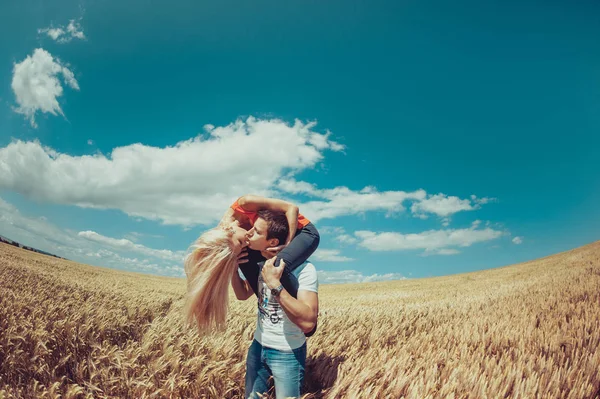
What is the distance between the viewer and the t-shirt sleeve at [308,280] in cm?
260

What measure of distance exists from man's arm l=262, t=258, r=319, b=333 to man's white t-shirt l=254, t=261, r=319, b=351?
9 centimetres

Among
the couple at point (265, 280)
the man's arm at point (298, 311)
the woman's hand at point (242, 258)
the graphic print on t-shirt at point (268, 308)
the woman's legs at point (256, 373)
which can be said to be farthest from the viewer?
the woman's hand at point (242, 258)

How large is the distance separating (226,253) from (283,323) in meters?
0.84

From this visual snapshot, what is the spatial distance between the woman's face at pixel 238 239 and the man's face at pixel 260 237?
0.05 metres

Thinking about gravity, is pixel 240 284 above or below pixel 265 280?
below

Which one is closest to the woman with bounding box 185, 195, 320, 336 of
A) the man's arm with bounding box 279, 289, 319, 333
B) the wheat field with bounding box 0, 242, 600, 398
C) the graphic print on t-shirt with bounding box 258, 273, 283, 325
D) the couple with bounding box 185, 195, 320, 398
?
the couple with bounding box 185, 195, 320, 398

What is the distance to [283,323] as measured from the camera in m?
2.71

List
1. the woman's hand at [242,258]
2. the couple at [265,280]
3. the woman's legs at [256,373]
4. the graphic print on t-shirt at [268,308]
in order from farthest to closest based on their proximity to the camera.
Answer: the woman's hand at [242,258] < the woman's legs at [256,373] < the graphic print on t-shirt at [268,308] < the couple at [265,280]

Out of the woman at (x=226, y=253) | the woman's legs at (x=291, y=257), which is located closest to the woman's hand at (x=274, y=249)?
the woman at (x=226, y=253)

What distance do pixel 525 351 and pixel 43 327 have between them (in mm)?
5886

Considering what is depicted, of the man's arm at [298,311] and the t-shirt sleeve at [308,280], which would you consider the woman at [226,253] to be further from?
the man's arm at [298,311]

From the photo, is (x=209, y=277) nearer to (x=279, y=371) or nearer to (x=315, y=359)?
(x=279, y=371)

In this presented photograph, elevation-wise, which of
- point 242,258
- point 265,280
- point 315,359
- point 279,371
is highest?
point 242,258

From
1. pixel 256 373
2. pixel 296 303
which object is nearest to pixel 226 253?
pixel 296 303
